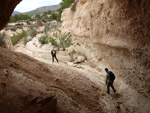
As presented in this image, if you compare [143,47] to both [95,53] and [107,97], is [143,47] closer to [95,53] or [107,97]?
[107,97]

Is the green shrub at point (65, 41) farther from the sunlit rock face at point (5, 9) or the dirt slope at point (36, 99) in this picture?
the sunlit rock face at point (5, 9)

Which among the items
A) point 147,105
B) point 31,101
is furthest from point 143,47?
point 31,101

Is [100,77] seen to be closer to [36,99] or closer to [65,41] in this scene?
[36,99]

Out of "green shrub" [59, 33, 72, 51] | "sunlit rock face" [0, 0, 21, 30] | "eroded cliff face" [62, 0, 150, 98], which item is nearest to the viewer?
"sunlit rock face" [0, 0, 21, 30]

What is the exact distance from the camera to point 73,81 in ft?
24.4

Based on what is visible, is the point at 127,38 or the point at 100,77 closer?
the point at 127,38

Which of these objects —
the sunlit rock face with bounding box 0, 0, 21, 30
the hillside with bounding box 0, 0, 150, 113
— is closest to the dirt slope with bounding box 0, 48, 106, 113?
the hillside with bounding box 0, 0, 150, 113

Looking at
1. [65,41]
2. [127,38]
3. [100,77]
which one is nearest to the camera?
[127,38]

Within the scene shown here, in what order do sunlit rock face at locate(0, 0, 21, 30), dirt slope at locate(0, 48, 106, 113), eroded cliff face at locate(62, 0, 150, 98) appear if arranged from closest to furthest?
dirt slope at locate(0, 48, 106, 113) → sunlit rock face at locate(0, 0, 21, 30) → eroded cliff face at locate(62, 0, 150, 98)

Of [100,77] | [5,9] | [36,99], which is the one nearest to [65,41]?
[100,77]

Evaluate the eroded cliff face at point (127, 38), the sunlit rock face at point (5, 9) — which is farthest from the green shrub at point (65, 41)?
the sunlit rock face at point (5, 9)

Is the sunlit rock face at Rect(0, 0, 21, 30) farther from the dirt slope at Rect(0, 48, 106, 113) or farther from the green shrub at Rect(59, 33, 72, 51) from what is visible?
the green shrub at Rect(59, 33, 72, 51)

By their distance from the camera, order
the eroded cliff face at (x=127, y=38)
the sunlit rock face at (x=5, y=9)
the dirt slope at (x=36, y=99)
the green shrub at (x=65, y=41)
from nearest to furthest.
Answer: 1. the dirt slope at (x=36, y=99)
2. the sunlit rock face at (x=5, y=9)
3. the eroded cliff face at (x=127, y=38)
4. the green shrub at (x=65, y=41)

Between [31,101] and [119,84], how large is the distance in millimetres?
5995
